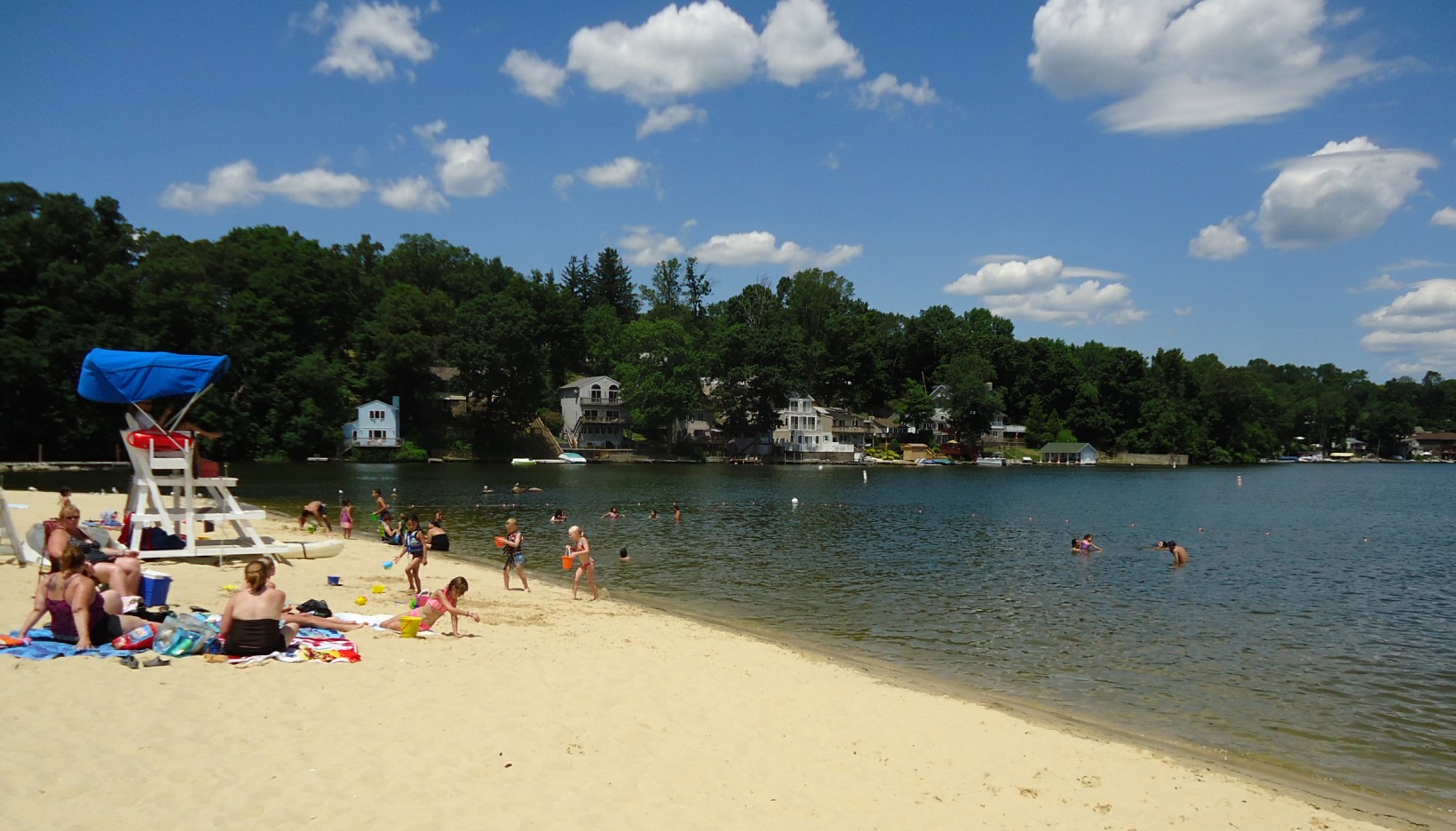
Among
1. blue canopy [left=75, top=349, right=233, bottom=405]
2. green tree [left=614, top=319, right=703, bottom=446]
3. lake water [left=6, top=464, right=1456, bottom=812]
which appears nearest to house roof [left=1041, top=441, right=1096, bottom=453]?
green tree [left=614, top=319, right=703, bottom=446]

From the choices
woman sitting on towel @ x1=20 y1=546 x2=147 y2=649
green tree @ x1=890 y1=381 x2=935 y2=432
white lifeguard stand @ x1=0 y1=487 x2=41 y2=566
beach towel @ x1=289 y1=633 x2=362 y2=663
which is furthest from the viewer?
green tree @ x1=890 y1=381 x2=935 y2=432

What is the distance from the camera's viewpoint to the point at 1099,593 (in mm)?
23094

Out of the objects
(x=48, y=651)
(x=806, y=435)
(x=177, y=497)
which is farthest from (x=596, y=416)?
(x=48, y=651)

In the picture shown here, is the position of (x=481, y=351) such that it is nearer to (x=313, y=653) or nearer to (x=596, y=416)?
(x=596, y=416)

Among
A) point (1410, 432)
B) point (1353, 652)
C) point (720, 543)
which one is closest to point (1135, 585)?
point (1353, 652)

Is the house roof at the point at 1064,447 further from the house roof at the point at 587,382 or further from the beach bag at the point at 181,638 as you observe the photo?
the beach bag at the point at 181,638

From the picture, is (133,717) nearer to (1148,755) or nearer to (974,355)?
(1148,755)

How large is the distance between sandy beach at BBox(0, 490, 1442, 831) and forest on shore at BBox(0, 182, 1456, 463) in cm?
6882

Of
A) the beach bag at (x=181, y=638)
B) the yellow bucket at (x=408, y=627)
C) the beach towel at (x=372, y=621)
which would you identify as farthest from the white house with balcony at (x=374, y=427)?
the beach bag at (x=181, y=638)

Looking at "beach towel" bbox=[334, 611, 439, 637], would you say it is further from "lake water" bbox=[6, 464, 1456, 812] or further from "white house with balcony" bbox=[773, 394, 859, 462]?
"white house with balcony" bbox=[773, 394, 859, 462]

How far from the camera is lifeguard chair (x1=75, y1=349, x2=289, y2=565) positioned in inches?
652

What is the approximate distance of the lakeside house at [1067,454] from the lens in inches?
4624

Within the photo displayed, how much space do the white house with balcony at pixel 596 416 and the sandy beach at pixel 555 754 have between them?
90.6m

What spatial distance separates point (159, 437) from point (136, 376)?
128cm
